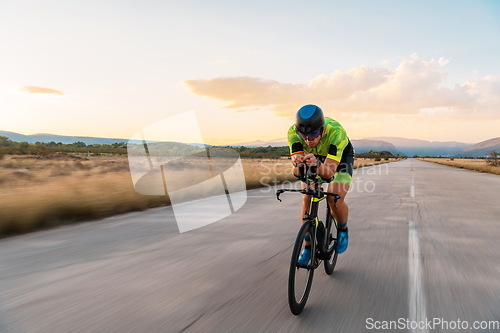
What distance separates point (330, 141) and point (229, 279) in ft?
6.48

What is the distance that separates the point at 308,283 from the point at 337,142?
144cm

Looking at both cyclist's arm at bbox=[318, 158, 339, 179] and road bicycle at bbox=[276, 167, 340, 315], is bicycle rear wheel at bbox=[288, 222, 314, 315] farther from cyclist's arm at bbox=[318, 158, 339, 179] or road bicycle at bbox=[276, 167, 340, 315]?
cyclist's arm at bbox=[318, 158, 339, 179]

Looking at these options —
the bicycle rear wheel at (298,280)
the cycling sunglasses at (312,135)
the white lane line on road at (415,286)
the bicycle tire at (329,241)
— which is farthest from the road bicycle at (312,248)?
the white lane line on road at (415,286)

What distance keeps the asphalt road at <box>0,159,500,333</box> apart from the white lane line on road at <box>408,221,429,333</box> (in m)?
0.01

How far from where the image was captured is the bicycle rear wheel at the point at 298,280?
276cm

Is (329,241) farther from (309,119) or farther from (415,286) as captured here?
(309,119)

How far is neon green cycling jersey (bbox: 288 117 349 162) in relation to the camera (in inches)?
125

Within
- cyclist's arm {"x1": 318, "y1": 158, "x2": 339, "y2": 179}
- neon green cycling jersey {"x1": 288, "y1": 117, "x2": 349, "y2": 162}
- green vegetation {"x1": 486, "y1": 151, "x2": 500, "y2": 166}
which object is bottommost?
green vegetation {"x1": 486, "y1": 151, "x2": 500, "y2": 166}

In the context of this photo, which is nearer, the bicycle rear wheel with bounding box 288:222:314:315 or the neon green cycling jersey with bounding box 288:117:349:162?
the bicycle rear wheel with bounding box 288:222:314:315

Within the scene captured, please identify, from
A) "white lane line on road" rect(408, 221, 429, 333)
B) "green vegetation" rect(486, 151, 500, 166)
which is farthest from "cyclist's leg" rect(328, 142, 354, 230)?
"green vegetation" rect(486, 151, 500, 166)

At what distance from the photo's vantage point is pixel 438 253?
4.96m

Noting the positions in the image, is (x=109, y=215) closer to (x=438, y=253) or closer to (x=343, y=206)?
(x=343, y=206)

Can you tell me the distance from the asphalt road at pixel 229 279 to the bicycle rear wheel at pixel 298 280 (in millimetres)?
116

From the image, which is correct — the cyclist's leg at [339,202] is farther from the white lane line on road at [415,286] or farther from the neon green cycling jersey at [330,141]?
the white lane line on road at [415,286]
